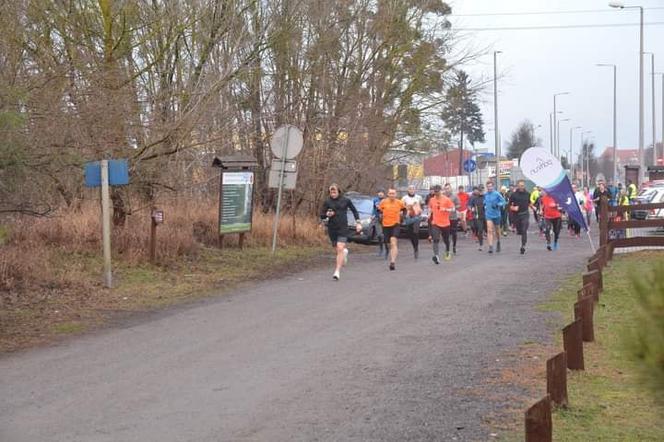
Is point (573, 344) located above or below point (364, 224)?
below

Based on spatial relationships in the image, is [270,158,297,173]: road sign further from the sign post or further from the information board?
the information board

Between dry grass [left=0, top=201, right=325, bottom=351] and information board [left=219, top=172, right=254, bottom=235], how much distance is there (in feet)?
1.89

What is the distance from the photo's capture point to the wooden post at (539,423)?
16.6ft

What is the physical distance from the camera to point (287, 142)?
21297 mm

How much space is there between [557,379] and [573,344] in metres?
1.49

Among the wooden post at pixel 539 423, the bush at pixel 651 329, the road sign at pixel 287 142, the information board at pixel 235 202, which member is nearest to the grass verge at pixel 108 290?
the information board at pixel 235 202

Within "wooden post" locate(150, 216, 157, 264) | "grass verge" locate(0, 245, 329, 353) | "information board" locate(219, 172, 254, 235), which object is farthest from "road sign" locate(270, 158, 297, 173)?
"wooden post" locate(150, 216, 157, 264)

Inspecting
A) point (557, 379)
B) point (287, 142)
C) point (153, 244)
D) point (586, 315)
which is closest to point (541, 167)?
point (287, 142)

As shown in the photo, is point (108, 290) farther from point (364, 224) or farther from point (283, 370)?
point (364, 224)

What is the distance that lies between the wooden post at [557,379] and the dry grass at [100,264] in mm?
6312

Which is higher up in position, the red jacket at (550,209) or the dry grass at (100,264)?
the red jacket at (550,209)

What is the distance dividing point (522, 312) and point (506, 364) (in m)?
3.67

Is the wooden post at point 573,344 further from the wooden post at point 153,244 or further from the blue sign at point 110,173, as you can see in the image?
the wooden post at point 153,244

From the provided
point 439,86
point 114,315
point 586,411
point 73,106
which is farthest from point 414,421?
point 439,86
